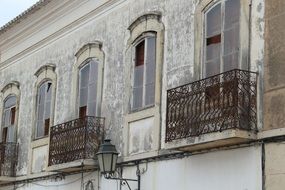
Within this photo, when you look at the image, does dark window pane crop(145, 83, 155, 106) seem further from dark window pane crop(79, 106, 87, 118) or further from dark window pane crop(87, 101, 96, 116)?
dark window pane crop(79, 106, 87, 118)

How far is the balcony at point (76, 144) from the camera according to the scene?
46.6ft

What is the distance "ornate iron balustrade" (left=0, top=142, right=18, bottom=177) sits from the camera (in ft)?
60.1

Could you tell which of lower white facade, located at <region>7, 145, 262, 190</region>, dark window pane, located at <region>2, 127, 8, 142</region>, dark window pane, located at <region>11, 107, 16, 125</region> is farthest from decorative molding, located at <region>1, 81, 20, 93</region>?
lower white facade, located at <region>7, 145, 262, 190</region>

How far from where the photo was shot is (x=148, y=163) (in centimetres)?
1283

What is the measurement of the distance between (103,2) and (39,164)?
14.6 ft

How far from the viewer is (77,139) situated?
47.5 feet

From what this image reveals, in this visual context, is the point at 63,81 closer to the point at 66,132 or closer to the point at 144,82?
the point at 66,132

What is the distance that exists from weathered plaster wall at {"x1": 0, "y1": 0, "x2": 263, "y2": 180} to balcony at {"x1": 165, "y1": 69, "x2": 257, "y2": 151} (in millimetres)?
516

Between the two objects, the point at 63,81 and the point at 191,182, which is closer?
the point at 191,182

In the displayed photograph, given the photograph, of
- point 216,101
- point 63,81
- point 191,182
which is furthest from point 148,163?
point 63,81

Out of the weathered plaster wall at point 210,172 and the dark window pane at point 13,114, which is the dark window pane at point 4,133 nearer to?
the dark window pane at point 13,114

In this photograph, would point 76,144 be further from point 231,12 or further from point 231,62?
point 231,12

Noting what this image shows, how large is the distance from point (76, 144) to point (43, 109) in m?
3.29

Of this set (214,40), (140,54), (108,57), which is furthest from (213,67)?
(108,57)
